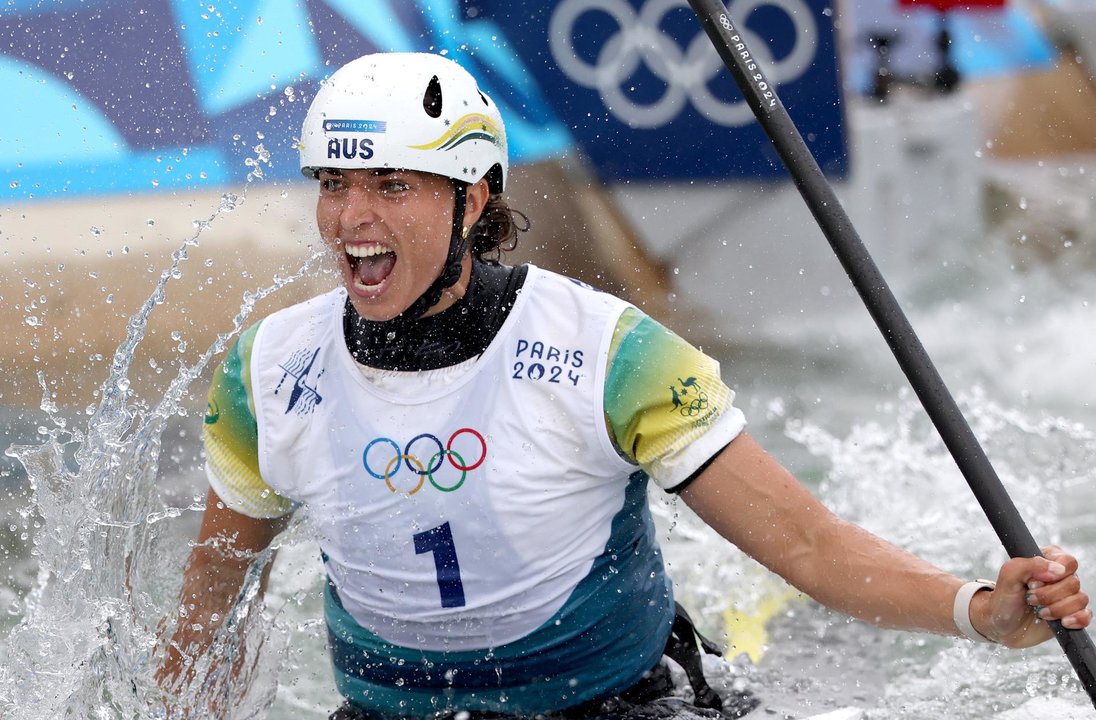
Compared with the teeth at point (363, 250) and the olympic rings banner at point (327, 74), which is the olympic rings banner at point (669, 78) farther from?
the teeth at point (363, 250)

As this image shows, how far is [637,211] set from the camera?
9.05 m

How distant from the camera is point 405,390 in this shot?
304 centimetres

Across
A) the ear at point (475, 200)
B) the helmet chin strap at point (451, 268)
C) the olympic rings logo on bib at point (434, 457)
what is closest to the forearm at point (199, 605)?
the olympic rings logo on bib at point (434, 457)

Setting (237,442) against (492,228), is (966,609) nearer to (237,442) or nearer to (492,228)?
(492,228)

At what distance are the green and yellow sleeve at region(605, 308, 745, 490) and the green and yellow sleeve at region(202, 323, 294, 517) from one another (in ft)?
2.63

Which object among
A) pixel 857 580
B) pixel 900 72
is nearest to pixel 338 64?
pixel 900 72

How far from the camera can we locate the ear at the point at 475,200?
3.11 meters

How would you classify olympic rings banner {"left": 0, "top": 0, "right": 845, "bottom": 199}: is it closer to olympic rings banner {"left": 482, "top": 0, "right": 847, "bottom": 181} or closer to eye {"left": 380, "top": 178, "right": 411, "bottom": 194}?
olympic rings banner {"left": 482, "top": 0, "right": 847, "bottom": 181}

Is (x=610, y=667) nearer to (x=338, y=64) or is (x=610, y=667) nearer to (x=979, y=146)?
(x=338, y=64)

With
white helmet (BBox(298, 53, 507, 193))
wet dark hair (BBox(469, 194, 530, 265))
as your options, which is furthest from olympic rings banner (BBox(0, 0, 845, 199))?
white helmet (BBox(298, 53, 507, 193))

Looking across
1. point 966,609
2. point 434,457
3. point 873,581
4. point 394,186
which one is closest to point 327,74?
point 394,186

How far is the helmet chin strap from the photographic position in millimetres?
3010

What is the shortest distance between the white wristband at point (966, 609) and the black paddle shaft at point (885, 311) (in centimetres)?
16

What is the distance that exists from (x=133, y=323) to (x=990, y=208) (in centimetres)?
979
